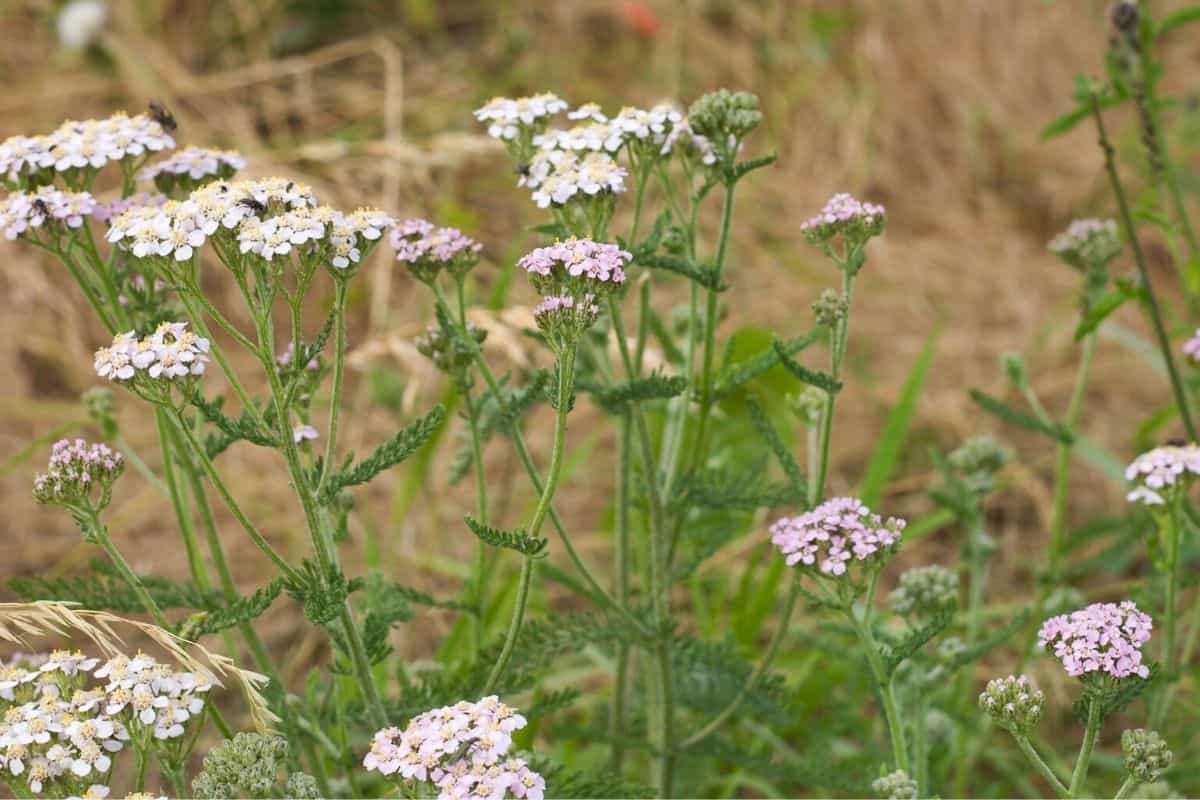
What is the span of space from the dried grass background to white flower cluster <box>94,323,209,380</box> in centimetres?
262

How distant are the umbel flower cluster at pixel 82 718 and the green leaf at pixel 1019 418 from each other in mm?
→ 2124

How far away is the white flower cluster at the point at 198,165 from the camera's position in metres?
2.96

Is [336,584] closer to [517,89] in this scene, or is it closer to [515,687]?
[515,687]

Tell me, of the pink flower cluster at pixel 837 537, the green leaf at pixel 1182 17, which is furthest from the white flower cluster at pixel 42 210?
the green leaf at pixel 1182 17

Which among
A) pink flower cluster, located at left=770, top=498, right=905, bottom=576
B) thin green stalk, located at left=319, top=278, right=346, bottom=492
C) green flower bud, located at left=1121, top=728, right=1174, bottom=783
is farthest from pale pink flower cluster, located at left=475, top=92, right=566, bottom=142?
green flower bud, located at left=1121, top=728, right=1174, bottom=783

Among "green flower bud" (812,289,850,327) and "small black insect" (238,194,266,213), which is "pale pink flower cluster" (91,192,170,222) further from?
"green flower bud" (812,289,850,327)

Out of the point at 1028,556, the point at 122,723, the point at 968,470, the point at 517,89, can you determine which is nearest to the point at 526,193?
the point at 517,89

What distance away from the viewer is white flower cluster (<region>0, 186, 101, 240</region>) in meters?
2.65

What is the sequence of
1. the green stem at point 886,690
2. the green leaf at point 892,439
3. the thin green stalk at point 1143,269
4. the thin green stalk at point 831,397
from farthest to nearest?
the green leaf at point 892,439, the thin green stalk at point 1143,269, the thin green stalk at point 831,397, the green stem at point 886,690

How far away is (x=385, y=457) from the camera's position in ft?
8.04

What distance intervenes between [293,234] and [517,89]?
528 centimetres

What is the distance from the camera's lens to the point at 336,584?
241 cm

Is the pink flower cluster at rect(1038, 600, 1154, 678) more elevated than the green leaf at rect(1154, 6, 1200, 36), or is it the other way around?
the green leaf at rect(1154, 6, 1200, 36)

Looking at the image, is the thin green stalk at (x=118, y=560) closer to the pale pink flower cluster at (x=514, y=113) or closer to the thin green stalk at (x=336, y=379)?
the thin green stalk at (x=336, y=379)
